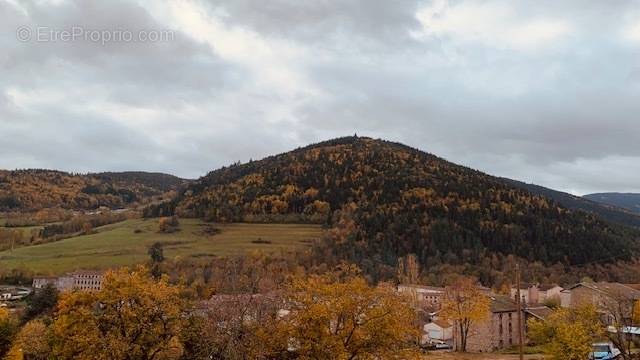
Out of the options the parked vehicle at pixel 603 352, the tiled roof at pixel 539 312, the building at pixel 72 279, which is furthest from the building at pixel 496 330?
the building at pixel 72 279

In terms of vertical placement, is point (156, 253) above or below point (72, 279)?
above

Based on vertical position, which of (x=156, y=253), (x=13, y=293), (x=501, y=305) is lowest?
(x=13, y=293)

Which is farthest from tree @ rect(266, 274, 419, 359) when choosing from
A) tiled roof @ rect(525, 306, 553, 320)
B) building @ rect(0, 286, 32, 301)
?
building @ rect(0, 286, 32, 301)

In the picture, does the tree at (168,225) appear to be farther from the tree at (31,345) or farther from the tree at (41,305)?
the tree at (31,345)

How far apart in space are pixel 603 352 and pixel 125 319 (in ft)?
158

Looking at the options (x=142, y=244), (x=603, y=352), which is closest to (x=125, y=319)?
(x=603, y=352)

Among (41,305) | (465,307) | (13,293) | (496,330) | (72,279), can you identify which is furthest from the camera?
(72,279)

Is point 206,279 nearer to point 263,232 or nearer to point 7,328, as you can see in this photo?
point 263,232

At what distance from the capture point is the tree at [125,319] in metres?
41.0

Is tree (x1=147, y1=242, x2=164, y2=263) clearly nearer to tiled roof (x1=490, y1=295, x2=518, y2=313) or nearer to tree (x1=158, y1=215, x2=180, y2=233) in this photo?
tree (x1=158, y1=215, x2=180, y2=233)

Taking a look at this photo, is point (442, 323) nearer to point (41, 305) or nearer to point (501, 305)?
point (501, 305)

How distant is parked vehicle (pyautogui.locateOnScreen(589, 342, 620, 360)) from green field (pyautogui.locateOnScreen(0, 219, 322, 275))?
109m

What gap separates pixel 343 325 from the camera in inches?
1706

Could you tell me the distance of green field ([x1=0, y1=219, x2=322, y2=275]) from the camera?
149 meters
